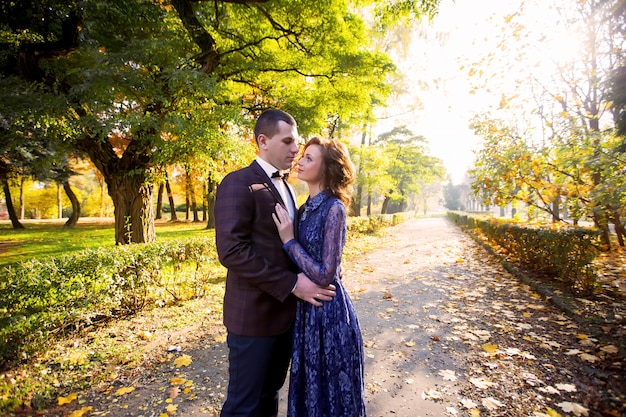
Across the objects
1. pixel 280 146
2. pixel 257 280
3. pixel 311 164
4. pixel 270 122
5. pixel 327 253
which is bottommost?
pixel 257 280

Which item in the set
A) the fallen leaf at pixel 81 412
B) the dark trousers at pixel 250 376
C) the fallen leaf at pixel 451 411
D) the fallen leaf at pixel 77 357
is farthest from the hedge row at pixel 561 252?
the fallen leaf at pixel 77 357

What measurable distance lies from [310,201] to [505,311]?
4811 mm

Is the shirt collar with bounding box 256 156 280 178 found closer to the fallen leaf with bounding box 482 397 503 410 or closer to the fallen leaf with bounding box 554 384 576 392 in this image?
the fallen leaf with bounding box 482 397 503 410

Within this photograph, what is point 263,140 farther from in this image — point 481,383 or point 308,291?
point 481,383

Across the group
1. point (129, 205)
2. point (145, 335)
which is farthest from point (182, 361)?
point (129, 205)

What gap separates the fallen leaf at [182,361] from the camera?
361 cm

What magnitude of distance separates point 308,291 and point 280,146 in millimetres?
949

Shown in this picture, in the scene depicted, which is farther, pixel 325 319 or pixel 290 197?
pixel 290 197

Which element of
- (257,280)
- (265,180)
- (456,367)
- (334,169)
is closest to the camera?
(257,280)

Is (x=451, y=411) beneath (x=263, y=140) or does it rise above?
beneath

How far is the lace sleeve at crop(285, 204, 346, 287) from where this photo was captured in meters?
1.84

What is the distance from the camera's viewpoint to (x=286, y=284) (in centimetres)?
181

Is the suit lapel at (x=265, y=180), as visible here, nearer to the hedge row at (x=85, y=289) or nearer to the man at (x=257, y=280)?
the man at (x=257, y=280)

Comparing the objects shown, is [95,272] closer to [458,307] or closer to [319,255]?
[319,255]
